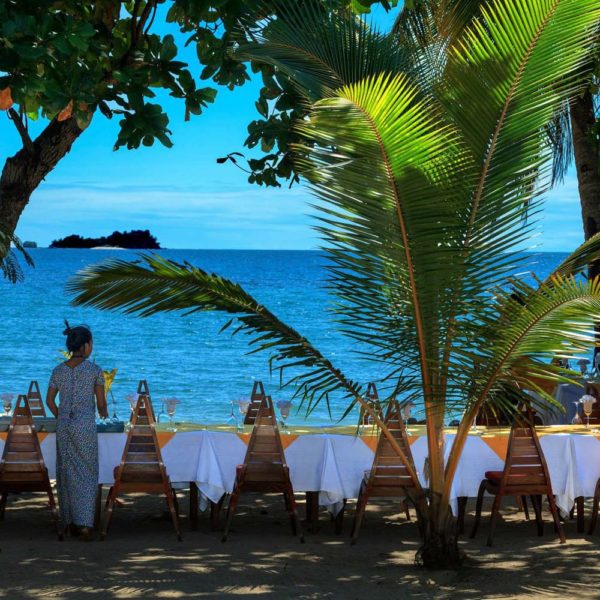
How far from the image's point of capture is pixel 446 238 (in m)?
6.46

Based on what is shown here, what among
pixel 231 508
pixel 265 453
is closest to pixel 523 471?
pixel 265 453

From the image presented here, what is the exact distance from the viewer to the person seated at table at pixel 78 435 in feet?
25.6

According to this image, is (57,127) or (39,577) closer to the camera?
(39,577)

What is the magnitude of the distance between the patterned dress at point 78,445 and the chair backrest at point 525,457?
2949 mm

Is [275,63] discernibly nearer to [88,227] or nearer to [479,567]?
[479,567]

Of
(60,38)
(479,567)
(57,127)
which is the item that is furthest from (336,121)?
(57,127)

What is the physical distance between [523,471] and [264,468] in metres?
1.83

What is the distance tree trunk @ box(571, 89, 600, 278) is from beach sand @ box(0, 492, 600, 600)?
5356 mm

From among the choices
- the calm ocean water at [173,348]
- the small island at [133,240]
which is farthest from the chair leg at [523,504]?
the small island at [133,240]

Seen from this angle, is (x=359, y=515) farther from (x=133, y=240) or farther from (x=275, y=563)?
(x=133, y=240)

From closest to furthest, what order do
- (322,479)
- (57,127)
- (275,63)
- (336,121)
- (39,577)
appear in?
(336,121) < (39,577) < (275,63) < (322,479) < (57,127)

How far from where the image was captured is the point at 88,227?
7775 cm

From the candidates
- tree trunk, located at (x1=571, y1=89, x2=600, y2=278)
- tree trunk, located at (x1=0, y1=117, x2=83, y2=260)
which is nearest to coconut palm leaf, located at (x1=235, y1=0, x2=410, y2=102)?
tree trunk, located at (x1=0, y1=117, x2=83, y2=260)

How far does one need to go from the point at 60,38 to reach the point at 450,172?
8.13 ft
